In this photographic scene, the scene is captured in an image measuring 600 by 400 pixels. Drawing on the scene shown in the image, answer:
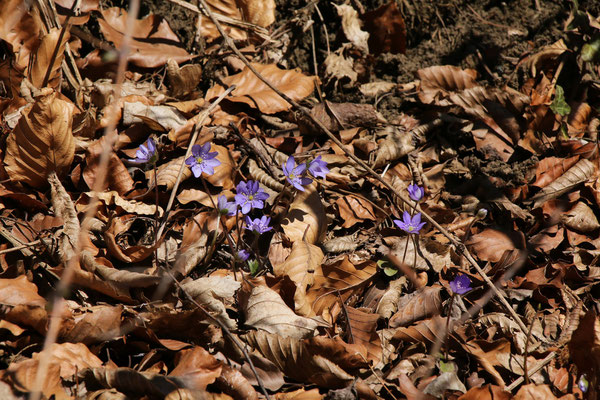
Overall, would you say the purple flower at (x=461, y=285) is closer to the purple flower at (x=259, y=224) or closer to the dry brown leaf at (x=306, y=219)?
the dry brown leaf at (x=306, y=219)

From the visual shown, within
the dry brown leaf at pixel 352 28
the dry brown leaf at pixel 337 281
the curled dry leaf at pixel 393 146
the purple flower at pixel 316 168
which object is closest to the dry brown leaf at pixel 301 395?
the dry brown leaf at pixel 337 281

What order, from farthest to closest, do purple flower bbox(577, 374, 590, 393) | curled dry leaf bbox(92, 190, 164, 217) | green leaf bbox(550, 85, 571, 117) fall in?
green leaf bbox(550, 85, 571, 117), curled dry leaf bbox(92, 190, 164, 217), purple flower bbox(577, 374, 590, 393)

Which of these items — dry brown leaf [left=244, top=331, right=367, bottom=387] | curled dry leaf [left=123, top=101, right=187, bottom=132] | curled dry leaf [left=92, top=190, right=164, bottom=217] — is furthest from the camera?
curled dry leaf [left=123, top=101, right=187, bottom=132]

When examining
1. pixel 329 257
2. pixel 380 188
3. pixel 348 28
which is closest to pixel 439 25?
pixel 348 28

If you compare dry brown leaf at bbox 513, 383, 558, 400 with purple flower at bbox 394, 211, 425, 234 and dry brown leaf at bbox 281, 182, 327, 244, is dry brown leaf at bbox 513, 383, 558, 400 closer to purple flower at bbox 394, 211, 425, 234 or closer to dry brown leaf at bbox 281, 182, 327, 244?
purple flower at bbox 394, 211, 425, 234

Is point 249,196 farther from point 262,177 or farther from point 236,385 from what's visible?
point 236,385

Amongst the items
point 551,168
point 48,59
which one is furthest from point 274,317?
point 551,168

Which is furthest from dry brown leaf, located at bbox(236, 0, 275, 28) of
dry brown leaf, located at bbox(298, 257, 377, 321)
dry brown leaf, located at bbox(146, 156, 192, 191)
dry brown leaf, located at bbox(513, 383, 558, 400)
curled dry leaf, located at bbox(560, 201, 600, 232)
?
dry brown leaf, located at bbox(513, 383, 558, 400)

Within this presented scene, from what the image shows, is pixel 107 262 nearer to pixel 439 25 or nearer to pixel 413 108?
pixel 413 108
